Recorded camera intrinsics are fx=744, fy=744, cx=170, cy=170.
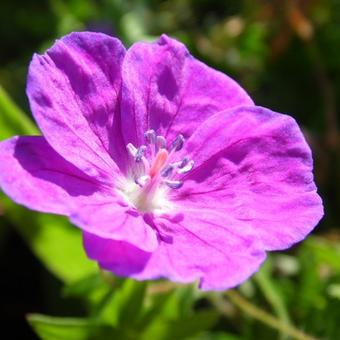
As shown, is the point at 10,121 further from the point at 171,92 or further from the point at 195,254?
the point at 195,254

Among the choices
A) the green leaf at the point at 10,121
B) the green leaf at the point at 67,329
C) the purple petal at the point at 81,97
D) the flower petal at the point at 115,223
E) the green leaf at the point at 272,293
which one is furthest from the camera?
the green leaf at the point at 272,293

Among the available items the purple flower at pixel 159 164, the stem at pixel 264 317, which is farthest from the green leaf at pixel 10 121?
the stem at pixel 264 317

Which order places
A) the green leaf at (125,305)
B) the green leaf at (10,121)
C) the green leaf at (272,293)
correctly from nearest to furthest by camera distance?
the green leaf at (125,305) → the green leaf at (10,121) → the green leaf at (272,293)

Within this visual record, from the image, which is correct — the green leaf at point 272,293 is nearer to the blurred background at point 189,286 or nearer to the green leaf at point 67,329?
the blurred background at point 189,286

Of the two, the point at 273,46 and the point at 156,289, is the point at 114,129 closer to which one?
the point at 156,289

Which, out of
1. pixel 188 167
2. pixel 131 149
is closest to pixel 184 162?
pixel 188 167

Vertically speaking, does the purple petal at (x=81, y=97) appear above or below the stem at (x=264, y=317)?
above
